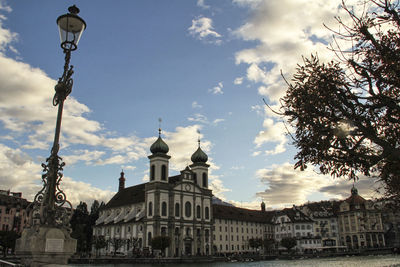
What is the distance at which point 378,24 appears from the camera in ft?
37.7

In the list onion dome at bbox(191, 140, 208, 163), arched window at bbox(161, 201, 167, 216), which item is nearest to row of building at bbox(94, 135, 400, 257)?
arched window at bbox(161, 201, 167, 216)

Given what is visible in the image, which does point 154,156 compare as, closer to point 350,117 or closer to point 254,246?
point 254,246

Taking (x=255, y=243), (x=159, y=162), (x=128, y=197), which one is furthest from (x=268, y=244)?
(x=159, y=162)

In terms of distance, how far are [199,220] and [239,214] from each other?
2534 centimetres

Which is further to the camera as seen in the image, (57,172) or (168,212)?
(168,212)

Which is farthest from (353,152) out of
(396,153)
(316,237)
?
(316,237)

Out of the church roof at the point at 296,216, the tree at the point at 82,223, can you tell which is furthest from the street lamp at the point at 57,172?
the church roof at the point at 296,216

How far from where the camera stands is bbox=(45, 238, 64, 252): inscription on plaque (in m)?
9.24

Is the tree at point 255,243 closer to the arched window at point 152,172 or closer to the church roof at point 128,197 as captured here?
the church roof at point 128,197

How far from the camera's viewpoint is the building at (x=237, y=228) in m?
94.9

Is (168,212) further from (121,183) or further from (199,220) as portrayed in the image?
(121,183)

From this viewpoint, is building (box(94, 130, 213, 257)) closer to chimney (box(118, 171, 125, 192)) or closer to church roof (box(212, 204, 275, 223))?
church roof (box(212, 204, 275, 223))

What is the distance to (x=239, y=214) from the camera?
105250 millimetres

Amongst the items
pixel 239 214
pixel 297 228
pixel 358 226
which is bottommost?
pixel 297 228
